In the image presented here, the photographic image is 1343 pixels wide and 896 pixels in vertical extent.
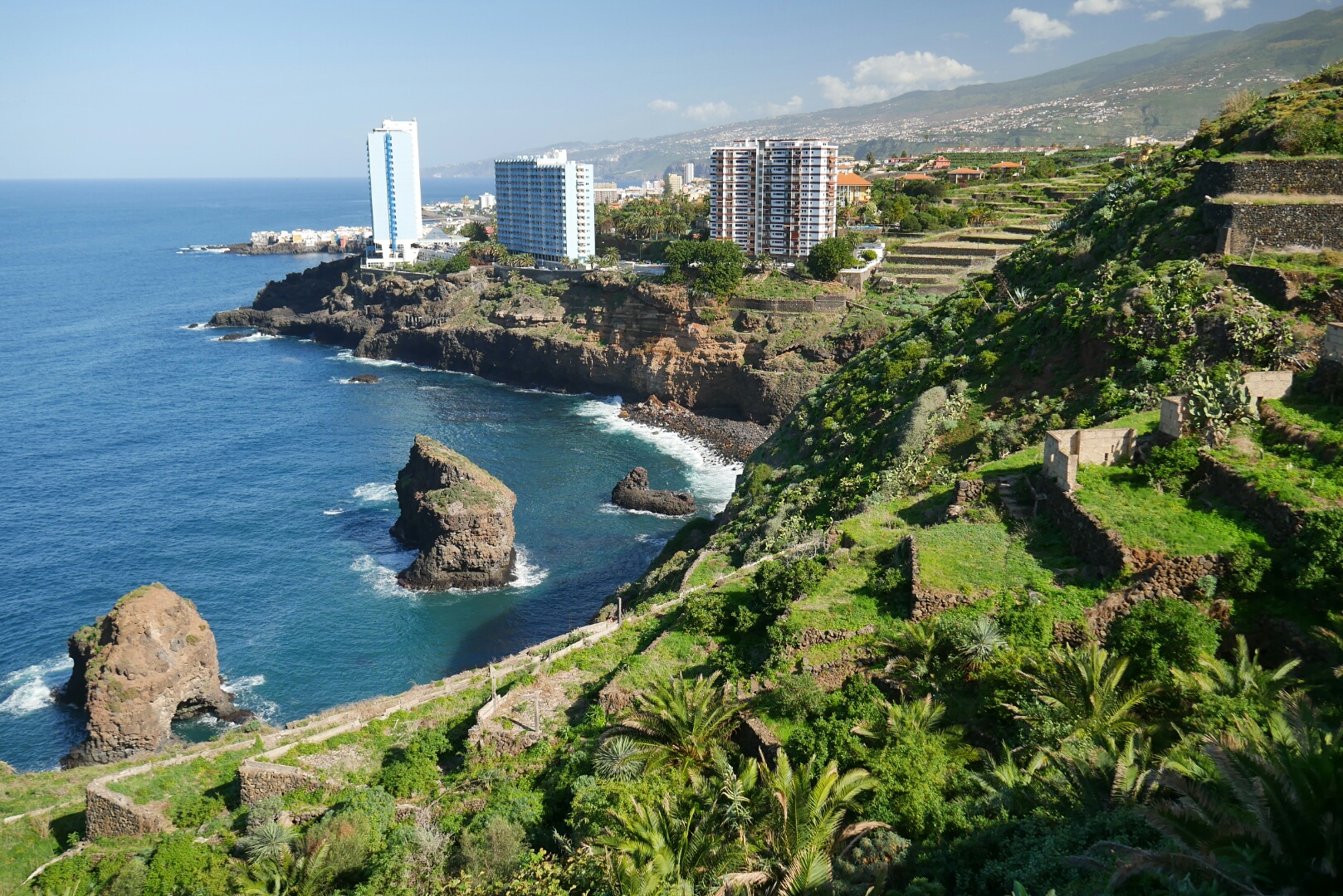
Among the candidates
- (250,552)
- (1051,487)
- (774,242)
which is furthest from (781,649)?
(774,242)

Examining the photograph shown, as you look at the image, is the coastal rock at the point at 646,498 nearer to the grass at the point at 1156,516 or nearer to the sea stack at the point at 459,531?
the sea stack at the point at 459,531

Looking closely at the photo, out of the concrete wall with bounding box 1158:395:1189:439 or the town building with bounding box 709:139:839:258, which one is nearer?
the concrete wall with bounding box 1158:395:1189:439

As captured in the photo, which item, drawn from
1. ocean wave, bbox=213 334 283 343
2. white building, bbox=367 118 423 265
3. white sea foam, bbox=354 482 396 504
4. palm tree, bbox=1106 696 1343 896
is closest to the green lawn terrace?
palm tree, bbox=1106 696 1343 896

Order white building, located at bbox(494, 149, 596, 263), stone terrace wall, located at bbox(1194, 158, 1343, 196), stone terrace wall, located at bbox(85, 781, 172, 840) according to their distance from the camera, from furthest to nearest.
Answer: white building, located at bbox(494, 149, 596, 263), stone terrace wall, located at bbox(1194, 158, 1343, 196), stone terrace wall, located at bbox(85, 781, 172, 840)

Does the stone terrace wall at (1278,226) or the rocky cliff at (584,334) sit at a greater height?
the stone terrace wall at (1278,226)

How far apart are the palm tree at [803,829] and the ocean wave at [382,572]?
37891mm

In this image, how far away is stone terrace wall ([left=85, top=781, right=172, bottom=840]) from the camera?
869 inches

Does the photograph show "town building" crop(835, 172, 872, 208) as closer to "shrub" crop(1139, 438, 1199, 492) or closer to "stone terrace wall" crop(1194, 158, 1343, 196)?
"stone terrace wall" crop(1194, 158, 1343, 196)

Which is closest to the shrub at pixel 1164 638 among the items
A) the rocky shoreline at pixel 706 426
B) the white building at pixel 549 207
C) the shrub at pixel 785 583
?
the shrub at pixel 785 583

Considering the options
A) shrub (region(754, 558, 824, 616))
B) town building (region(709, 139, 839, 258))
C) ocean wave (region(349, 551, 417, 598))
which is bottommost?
ocean wave (region(349, 551, 417, 598))

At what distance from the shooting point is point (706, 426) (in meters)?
81.3

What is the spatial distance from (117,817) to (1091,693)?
22999 mm

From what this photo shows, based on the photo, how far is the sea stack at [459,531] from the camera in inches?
1971

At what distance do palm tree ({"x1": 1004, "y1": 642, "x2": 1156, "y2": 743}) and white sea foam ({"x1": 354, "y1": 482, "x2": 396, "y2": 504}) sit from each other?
2115 inches
